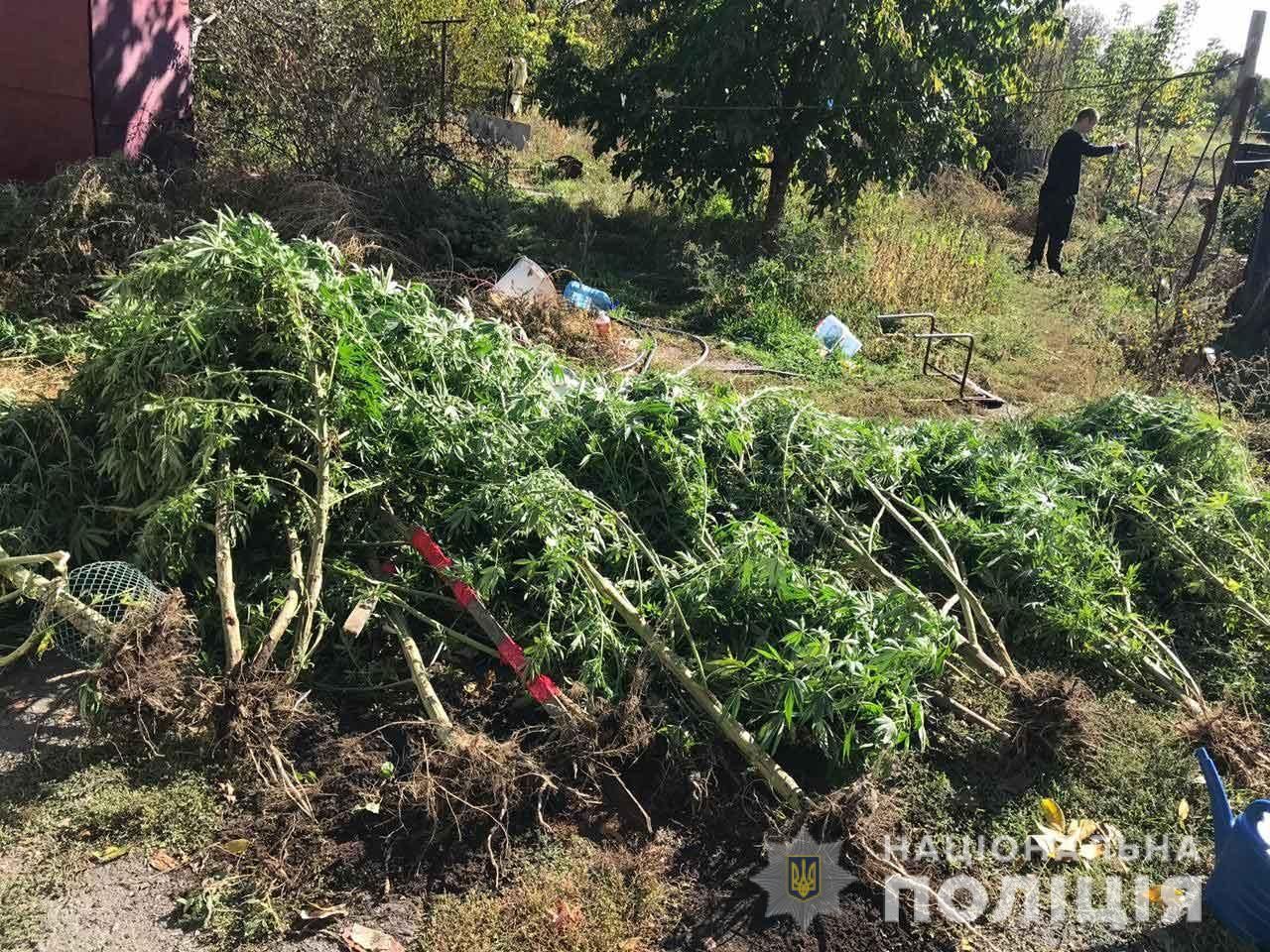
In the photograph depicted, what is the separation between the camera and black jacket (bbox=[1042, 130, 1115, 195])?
11.4 m

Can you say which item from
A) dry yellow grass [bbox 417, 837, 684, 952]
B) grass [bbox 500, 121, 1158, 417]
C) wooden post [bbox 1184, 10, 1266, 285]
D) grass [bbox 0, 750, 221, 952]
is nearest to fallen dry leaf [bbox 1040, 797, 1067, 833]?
dry yellow grass [bbox 417, 837, 684, 952]

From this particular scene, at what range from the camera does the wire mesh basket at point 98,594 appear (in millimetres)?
3252

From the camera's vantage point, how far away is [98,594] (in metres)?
3.25

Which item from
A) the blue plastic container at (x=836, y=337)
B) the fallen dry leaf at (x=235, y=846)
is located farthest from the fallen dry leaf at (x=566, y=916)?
the blue plastic container at (x=836, y=337)

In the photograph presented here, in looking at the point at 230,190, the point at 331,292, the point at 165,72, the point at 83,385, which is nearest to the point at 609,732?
the point at 331,292

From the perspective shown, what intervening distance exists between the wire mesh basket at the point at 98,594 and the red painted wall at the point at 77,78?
553 cm

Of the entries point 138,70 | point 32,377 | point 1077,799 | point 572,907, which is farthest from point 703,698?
point 138,70

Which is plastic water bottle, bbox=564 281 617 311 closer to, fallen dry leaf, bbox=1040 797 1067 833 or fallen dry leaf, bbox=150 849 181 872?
fallen dry leaf, bbox=1040 797 1067 833

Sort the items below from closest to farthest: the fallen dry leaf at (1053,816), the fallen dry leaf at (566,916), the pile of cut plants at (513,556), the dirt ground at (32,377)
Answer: the fallen dry leaf at (566,916)
the pile of cut plants at (513,556)
the fallen dry leaf at (1053,816)
the dirt ground at (32,377)

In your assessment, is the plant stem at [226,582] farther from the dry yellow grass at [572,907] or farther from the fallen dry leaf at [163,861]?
the dry yellow grass at [572,907]

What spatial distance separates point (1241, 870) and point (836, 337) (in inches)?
238

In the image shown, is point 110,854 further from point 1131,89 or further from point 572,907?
point 1131,89

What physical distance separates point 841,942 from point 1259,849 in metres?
1.29

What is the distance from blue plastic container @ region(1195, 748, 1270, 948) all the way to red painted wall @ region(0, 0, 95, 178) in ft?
28.0
